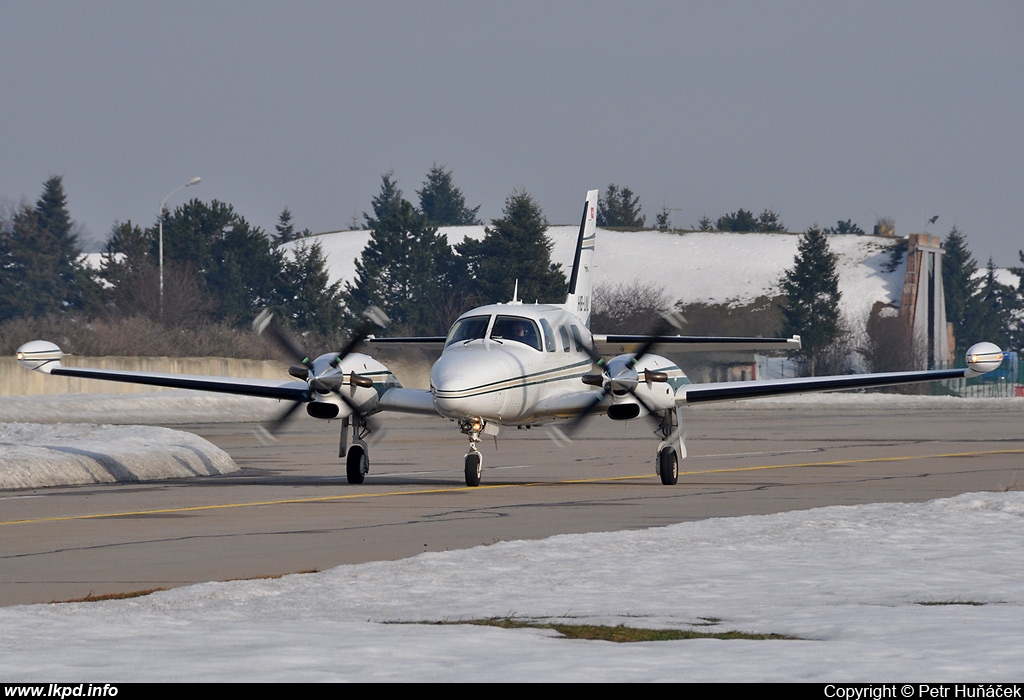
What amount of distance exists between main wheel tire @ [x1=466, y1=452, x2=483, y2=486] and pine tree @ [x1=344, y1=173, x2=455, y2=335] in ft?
222

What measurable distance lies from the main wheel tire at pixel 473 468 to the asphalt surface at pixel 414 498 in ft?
0.73

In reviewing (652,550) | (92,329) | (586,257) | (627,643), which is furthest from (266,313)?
(92,329)

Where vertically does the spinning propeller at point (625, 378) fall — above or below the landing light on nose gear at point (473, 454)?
above

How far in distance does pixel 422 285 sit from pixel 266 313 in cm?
7105

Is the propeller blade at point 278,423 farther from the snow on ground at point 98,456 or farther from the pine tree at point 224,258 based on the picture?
the pine tree at point 224,258

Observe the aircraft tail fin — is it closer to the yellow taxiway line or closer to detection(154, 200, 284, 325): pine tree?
the yellow taxiway line

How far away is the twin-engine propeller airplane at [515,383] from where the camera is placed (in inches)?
811

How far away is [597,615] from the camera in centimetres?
890

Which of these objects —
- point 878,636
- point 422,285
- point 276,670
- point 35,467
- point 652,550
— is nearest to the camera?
point 276,670

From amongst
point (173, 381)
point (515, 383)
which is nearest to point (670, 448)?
point (515, 383)

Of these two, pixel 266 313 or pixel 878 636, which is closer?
pixel 878 636

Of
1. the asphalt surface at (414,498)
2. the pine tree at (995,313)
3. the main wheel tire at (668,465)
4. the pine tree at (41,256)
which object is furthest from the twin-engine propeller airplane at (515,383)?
the pine tree at (995,313)
